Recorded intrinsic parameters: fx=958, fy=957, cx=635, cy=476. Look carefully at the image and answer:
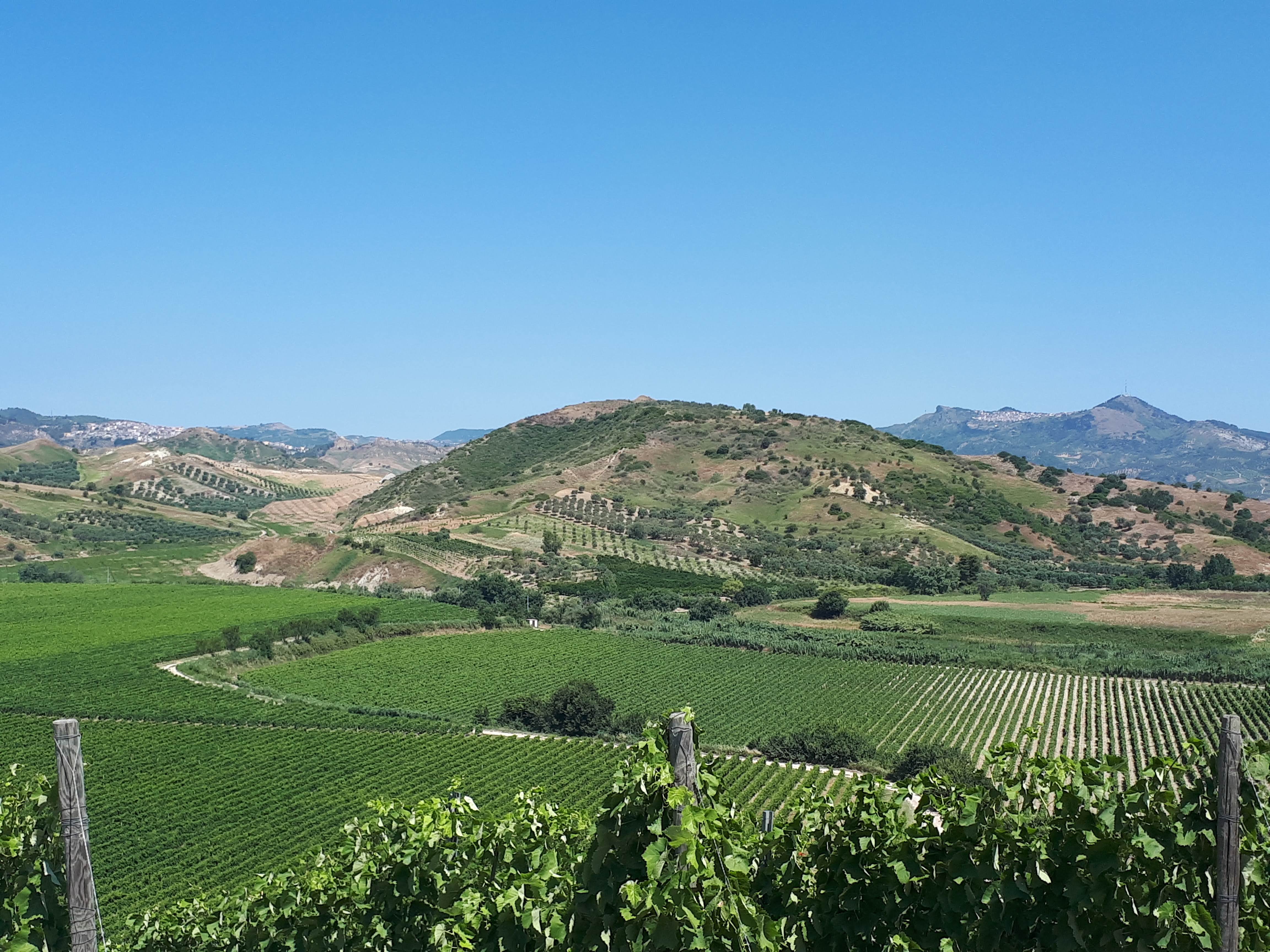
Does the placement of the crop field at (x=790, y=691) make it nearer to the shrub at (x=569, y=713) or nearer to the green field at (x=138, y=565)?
the shrub at (x=569, y=713)

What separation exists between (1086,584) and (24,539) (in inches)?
5917

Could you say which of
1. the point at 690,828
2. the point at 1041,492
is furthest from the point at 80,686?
the point at 1041,492

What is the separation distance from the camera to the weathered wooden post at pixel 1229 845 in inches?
270

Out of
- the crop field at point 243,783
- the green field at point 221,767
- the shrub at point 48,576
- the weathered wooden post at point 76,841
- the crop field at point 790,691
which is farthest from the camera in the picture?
the shrub at point 48,576

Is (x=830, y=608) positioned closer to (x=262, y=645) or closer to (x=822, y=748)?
(x=822, y=748)

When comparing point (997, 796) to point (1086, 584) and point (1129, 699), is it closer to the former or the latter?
point (1129, 699)

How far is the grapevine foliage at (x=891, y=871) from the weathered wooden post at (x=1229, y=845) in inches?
5.0

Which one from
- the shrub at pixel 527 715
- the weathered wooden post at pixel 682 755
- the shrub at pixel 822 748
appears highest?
the weathered wooden post at pixel 682 755

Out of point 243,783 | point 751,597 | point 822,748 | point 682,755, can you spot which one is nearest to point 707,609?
point 751,597

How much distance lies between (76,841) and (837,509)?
134758 millimetres

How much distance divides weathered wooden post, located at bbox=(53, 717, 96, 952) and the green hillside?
10599cm

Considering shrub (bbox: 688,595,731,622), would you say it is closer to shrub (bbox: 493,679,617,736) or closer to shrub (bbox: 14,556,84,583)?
shrub (bbox: 493,679,617,736)

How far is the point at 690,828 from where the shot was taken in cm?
702

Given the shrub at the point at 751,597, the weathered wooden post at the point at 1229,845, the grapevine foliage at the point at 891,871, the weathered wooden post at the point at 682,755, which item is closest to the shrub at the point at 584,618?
the shrub at the point at 751,597
